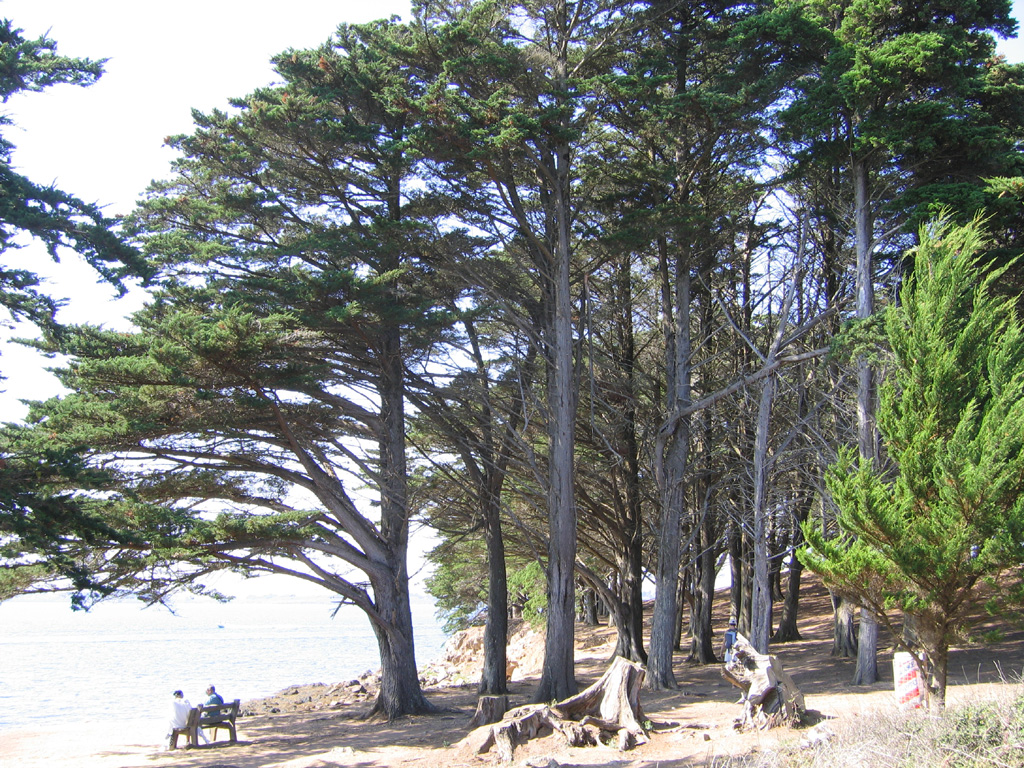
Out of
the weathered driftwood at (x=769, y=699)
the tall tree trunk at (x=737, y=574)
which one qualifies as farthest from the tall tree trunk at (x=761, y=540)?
the tall tree trunk at (x=737, y=574)

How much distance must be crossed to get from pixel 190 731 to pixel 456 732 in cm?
442

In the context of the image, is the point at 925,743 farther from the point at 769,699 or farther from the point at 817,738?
the point at 769,699

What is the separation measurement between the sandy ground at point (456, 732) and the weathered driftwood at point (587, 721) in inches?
6.3

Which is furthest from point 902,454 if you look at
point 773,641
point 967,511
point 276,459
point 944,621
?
point 773,641

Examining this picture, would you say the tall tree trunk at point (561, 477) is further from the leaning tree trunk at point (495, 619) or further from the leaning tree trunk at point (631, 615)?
the leaning tree trunk at point (631, 615)

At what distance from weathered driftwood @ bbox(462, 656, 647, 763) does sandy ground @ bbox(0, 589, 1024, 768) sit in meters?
0.16

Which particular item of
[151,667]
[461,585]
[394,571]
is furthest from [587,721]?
[151,667]

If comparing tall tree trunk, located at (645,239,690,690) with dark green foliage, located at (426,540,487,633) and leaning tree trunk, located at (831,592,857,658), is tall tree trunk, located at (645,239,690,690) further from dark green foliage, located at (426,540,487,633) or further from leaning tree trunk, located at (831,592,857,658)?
dark green foliage, located at (426,540,487,633)

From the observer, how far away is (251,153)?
598 inches

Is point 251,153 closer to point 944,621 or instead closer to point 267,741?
point 267,741

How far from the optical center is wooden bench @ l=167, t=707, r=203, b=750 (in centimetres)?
1332

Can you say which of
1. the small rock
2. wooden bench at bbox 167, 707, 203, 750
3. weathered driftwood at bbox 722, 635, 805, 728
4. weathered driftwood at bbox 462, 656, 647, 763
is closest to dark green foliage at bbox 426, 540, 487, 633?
wooden bench at bbox 167, 707, 203, 750

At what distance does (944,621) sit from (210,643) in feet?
193

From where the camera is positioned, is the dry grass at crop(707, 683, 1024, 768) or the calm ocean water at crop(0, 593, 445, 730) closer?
the dry grass at crop(707, 683, 1024, 768)
